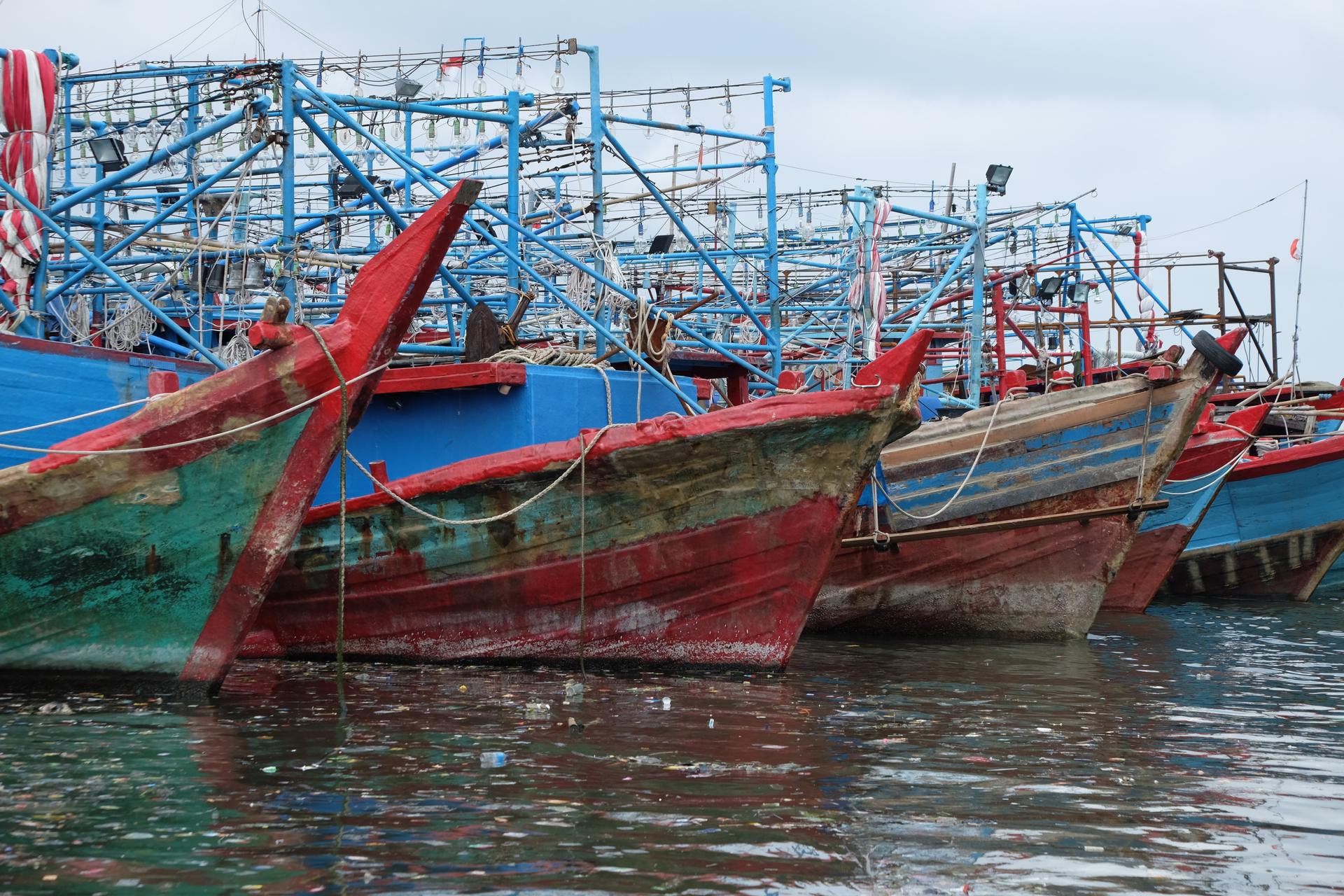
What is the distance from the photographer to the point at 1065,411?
12.3m

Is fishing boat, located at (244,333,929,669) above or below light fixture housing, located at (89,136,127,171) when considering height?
below

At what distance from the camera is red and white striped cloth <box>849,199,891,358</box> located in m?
16.1

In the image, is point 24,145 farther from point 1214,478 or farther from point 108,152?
point 1214,478

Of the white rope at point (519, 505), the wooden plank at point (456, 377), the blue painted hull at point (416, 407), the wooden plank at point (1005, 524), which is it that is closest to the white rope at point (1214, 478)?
the wooden plank at point (1005, 524)

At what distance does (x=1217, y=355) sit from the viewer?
1168cm

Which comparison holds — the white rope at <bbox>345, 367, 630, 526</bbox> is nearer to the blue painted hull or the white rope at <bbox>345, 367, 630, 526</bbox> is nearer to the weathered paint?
the blue painted hull

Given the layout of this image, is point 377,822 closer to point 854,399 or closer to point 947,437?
point 854,399

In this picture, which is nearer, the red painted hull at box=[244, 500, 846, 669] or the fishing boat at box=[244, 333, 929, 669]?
the fishing boat at box=[244, 333, 929, 669]

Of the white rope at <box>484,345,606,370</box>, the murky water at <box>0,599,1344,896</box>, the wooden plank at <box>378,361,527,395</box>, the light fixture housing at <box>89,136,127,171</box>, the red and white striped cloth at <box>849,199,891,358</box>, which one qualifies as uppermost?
the light fixture housing at <box>89,136,127,171</box>

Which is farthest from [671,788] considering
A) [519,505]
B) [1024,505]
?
[1024,505]

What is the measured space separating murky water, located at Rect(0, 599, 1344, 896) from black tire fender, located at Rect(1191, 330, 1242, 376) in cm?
331

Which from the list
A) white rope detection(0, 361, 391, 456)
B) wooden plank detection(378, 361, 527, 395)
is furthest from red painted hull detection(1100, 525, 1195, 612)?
white rope detection(0, 361, 391, 456)

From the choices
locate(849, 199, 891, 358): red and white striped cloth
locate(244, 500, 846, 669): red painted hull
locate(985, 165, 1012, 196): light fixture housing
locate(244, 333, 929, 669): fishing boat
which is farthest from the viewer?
locate(985, 165, 1012, 196): light fixture housing

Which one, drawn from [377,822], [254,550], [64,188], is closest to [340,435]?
[254,550]
